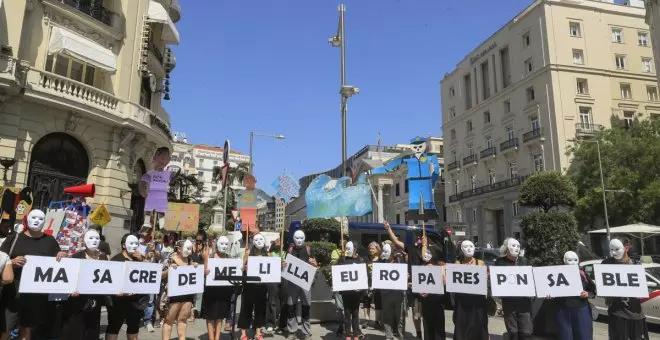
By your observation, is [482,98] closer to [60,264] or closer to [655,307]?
[655,307]

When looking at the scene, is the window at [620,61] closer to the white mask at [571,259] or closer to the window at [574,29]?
the window at [574,29]

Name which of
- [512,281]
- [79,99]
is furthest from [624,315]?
[79,99]

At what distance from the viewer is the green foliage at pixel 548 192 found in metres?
17.2

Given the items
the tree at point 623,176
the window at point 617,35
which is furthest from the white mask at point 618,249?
the window at point 617,35

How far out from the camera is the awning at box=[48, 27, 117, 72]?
58.2 feet

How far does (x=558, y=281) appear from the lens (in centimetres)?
674

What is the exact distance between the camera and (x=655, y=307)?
412 inches

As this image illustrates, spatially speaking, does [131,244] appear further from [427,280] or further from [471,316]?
[471,316]

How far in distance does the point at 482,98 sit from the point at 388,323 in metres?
48.7

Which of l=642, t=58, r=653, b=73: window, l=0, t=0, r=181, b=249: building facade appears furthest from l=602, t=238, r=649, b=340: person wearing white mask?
l=642, t=58, r=653, b=73: window

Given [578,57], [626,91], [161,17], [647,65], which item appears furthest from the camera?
[647,65]

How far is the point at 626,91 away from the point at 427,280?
46.1 m

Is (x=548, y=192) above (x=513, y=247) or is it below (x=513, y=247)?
above

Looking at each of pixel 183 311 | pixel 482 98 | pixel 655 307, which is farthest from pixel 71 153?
pixel 482 98
